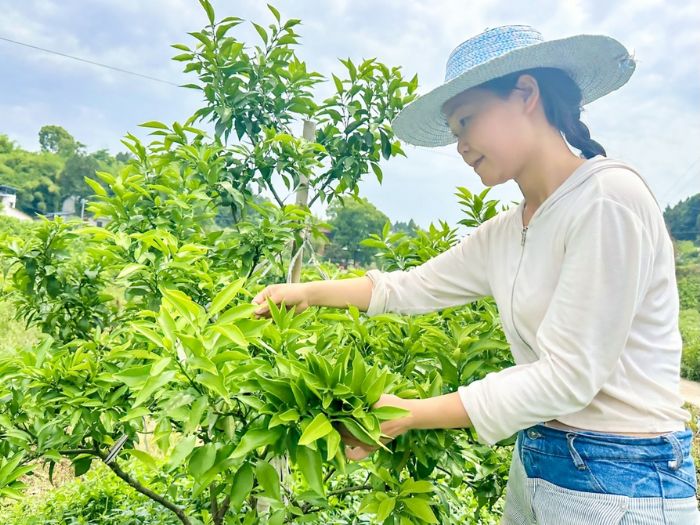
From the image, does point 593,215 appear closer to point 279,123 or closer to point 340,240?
point 279,123

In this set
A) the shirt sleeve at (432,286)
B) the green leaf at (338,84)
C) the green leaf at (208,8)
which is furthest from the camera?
the green leaf at (338,84)

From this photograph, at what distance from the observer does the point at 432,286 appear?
1.34m

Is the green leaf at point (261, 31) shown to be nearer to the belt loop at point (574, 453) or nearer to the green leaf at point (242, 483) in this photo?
the green leaf at point (242, 483)

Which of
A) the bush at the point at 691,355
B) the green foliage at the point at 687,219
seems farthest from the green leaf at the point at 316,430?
the green foliage at the point at 687,219

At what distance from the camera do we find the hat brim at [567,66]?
100 centimetres

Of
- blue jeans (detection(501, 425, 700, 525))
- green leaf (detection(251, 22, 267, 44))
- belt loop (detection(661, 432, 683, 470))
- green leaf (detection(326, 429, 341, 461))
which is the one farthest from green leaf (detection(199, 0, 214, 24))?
belt loop (detection(661, 432, 683, 470))

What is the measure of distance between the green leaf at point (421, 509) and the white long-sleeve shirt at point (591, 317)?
10.1 inches

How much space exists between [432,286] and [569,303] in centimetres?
52

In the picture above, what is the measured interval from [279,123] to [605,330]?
4.83 ft

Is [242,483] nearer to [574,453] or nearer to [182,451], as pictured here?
[182,451]

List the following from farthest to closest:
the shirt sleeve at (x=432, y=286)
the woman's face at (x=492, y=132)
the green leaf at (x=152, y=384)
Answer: the shirt sleeve at (x=432, y=286), the woman's face at (x=492, y=132), the green leaf at (x=152, y=384)

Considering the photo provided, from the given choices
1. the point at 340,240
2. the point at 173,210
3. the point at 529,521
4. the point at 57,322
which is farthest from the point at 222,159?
the point at 340,240

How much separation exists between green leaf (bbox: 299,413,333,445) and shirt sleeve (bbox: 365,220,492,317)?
1.80 ft

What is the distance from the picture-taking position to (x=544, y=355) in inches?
34.3
